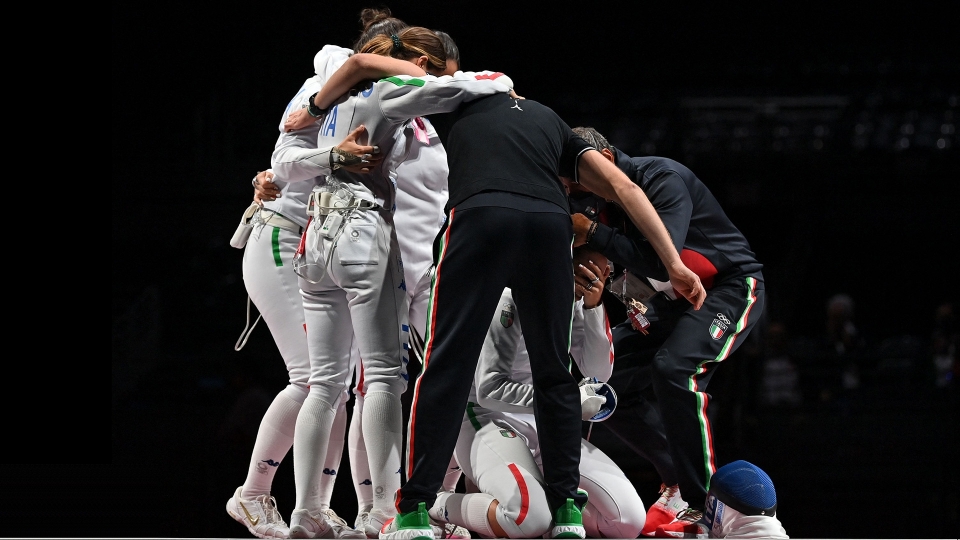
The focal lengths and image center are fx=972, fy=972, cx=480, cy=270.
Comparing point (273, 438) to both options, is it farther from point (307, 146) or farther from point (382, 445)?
point (307, 146)

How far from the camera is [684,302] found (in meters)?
2.82

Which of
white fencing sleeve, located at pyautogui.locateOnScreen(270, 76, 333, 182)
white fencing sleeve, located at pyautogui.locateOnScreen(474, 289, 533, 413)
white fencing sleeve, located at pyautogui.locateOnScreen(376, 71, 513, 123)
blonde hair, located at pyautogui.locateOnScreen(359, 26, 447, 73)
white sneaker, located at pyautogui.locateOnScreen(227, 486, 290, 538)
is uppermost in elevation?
blonde hair, located at pyautogui.locateOnScreen(359, 26, 447, 73)

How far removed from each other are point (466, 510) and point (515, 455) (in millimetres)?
189

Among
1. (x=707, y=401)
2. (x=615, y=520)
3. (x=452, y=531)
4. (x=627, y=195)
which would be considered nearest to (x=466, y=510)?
(x=452, y=531)

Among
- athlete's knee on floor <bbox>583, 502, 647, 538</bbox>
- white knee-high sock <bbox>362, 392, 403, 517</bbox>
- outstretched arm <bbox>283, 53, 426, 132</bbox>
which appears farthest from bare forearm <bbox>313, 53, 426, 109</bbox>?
athlete's knee on floor <bbox>583, 502, 647, 538</bbox>

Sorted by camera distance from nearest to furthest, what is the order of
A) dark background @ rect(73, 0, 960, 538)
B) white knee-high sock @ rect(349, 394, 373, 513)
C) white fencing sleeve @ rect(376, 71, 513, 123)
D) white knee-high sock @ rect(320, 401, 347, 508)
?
1. white fencing sleeve @ rect(376, 71, 513, 123)
2. white knee-high sock @ rect(349, 394, 373, 513)
3. white knee-high sock @ rect(320, 401, 347, 508)
4. dark background @ rect(73, 0, 960, 538)

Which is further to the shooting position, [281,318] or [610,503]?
[281,318]

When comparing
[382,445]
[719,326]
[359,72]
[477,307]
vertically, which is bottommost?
[382,445]

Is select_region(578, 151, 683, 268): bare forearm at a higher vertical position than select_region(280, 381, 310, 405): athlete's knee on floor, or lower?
higher

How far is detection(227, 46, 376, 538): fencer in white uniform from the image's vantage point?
265 centimetres

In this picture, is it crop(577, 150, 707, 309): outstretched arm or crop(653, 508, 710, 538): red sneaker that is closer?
crop(577, 150, 707, 309): outstretched arm

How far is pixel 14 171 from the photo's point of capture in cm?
517

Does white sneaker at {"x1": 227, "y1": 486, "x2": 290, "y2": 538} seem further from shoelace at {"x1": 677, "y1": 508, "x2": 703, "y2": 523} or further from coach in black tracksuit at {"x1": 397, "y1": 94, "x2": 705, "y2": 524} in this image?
shoelace at {"x1": 677, "y1": 508, "x2": 703, "y2": 523}

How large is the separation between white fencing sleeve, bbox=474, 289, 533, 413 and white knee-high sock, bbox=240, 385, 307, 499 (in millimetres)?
519
